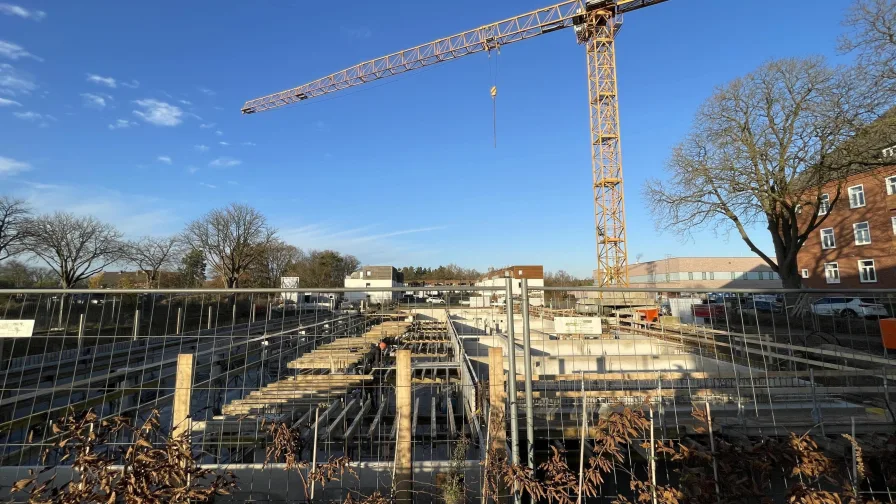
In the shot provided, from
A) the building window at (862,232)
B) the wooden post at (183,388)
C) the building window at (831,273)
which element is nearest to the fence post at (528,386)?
the wooden post at (183,388)

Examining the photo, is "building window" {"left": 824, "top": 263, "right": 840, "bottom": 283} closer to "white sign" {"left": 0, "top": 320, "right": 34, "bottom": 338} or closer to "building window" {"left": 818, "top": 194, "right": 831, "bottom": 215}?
"building window" {"left": 818, "top": 194, "right": 831, "bottom": 215}

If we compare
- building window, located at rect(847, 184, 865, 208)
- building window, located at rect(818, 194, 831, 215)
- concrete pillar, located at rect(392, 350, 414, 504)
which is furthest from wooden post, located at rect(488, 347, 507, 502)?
building window, located at rect(847, 184, 865, 208)

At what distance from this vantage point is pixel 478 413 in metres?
4.99

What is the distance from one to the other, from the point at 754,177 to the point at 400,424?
66.2ft

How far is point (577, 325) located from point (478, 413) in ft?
7.60

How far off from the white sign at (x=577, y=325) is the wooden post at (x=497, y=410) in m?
0.86

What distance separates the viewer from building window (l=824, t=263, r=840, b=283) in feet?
94.2

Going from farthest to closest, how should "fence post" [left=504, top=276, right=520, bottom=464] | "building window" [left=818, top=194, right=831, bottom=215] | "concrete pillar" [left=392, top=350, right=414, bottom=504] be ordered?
"building window" [left=818, top=194, right=831, bottom=215] → "concrete pillar" [left=392, top=350, right=414, bottom=504] → "fence post" [left=504, top=276, right=520, bottom=464]

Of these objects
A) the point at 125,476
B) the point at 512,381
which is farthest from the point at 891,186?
the point at 125,476

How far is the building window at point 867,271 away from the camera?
86.0 feet

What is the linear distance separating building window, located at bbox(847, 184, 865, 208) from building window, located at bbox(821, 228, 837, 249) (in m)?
2.27

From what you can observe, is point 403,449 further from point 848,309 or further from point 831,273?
point 831,273

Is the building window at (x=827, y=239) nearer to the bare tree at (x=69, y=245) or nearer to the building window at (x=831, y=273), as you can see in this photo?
the building window at (x=831, y=273)

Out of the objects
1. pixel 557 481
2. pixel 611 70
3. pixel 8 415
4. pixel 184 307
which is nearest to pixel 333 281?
pixel 611 70
